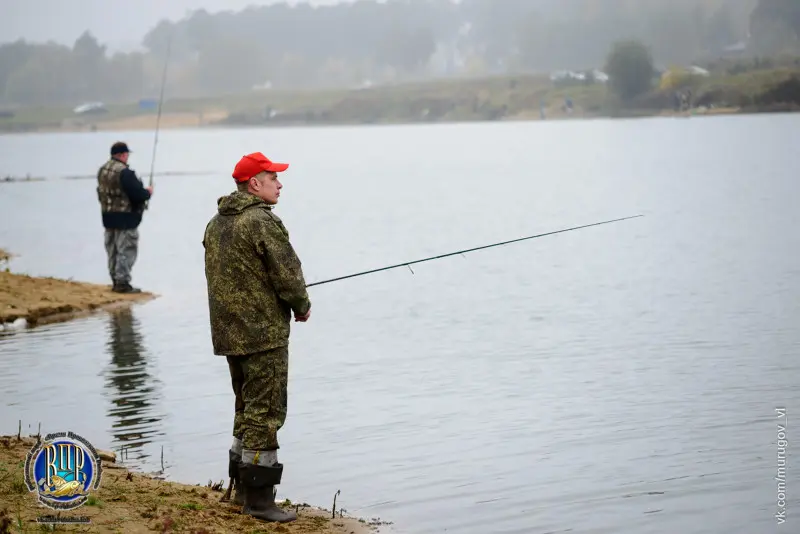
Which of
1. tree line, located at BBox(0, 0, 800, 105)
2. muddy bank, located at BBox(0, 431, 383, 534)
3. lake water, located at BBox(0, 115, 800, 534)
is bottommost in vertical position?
lake water, located at BBox(0, 115, 800, 534)

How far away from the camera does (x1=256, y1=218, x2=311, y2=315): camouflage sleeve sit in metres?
7.09

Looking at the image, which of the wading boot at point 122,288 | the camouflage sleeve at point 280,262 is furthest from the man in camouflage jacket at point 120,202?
the camouflage sleeve at point 280,262

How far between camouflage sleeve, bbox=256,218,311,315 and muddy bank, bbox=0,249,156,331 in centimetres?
821

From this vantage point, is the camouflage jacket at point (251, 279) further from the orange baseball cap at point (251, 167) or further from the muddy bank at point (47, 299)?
the muddy bank at point (47, 299)

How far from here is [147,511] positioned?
278 inches

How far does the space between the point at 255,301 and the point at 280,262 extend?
24 cm

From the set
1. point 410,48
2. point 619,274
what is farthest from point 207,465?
point 410,48

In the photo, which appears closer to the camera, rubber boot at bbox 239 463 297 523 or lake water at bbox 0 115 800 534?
rubber boot at bbox 239 463 297 523

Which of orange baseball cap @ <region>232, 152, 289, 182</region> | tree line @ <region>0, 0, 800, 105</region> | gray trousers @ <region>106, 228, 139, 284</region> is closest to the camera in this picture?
orange baseball cap @ <region>232, 152, 289, 182</region>

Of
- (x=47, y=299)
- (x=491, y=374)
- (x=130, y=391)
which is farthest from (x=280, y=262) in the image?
(x=47, y=299)

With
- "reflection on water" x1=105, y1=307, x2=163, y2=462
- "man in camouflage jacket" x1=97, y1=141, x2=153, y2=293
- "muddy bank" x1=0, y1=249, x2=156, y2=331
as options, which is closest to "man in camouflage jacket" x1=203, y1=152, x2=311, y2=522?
"reflection on water" x1=105, y1=307, x2=163, y2=462

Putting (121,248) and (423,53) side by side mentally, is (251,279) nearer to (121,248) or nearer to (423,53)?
(121,248)

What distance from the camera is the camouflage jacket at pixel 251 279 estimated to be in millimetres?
7102

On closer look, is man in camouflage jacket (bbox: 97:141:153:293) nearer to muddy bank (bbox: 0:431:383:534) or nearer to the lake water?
the lake water
